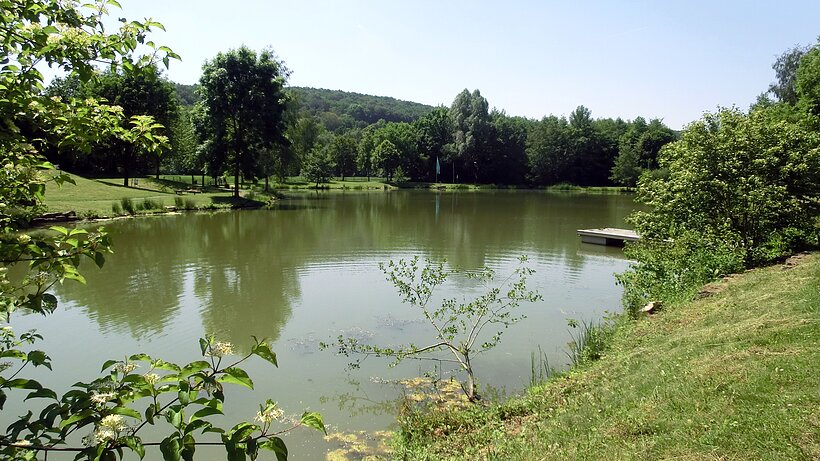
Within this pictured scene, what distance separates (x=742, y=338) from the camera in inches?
262

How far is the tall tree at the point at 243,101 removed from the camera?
142ft

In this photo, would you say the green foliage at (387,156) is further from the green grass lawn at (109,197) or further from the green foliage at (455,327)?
the green foliage at (455,327)

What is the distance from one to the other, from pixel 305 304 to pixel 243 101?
112 feet

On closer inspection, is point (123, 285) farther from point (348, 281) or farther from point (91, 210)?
point (91, 210)

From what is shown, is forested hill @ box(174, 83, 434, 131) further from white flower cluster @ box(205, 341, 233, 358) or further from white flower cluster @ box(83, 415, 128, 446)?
white flower cluster @ box(83, 415, 128, 446)

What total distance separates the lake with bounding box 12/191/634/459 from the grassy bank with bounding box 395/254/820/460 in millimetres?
1633

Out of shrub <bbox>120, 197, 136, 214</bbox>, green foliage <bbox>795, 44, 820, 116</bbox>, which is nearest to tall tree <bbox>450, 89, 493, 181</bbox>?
green foliage <bbox>795, 44, 820, 116</bbox>

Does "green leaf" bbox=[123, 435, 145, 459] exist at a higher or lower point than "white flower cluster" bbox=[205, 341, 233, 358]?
lower

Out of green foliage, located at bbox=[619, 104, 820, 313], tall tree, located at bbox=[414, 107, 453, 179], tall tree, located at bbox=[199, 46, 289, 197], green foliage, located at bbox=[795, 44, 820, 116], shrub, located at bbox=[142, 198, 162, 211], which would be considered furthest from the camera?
tall tree, located at bbox=[414, 107, 453, 179]

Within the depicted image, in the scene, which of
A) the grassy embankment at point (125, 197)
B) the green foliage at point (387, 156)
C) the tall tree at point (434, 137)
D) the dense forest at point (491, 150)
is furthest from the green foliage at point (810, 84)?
the green foliage at point (387, 156)

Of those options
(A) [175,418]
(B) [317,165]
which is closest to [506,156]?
(B) [317,165]

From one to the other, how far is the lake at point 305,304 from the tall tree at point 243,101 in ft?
58.4

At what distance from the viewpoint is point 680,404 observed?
5.13 metres

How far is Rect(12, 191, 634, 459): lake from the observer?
871 centimetres
